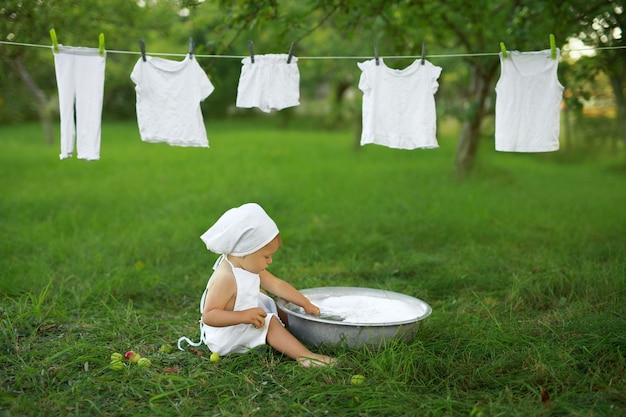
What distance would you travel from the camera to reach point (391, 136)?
13.4 ft

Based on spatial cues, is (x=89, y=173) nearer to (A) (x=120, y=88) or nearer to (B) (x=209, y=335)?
(B) (x=209, y=335)

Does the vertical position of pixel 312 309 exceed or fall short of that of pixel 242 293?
it falls short

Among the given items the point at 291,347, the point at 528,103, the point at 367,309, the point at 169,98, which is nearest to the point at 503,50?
the point at 528,103

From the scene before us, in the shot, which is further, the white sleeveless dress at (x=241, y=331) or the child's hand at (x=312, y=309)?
the child's hand at (x=312, y=309)

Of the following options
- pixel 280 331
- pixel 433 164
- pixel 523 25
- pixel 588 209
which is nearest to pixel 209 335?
pixel 280 331

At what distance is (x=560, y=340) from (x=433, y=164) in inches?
283

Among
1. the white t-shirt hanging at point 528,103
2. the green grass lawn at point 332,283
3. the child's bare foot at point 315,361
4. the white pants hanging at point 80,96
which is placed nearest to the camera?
the green grass lawn at point 332,283

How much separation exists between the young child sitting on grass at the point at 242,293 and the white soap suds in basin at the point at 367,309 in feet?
1.32

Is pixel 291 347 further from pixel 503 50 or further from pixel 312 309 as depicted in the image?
pixel 503 50

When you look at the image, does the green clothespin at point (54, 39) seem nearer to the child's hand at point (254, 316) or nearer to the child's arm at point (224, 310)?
the child's arm at point (224, 310)

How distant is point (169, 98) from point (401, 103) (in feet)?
4.74

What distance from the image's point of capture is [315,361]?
120 inches

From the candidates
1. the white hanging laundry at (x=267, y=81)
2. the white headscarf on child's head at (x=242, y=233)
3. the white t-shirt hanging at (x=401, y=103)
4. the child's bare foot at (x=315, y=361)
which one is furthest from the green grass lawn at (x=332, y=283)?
the white hanging laundry at (x=267, y=81)

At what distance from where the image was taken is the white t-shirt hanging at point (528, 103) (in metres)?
3.88
